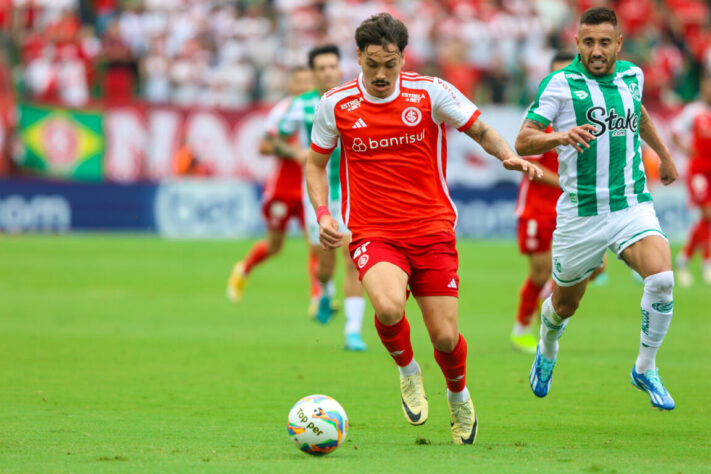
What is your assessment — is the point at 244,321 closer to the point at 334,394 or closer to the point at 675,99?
the point at 334,394

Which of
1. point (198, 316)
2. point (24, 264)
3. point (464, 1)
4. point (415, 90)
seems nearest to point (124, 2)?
point (464, 1)

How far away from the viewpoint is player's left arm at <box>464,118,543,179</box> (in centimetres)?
641

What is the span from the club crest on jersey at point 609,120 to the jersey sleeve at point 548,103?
0.70ft

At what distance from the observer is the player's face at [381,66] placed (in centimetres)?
663

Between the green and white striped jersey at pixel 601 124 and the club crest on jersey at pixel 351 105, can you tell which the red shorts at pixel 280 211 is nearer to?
the green and white striped jersey at pixel 601 124

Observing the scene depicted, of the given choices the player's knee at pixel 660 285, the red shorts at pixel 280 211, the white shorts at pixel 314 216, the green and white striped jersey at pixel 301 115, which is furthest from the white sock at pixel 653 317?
the red shorts at pixel 280 211

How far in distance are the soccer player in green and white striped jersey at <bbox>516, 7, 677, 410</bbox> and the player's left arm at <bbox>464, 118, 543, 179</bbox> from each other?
471 mm

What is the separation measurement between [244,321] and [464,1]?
18.2m

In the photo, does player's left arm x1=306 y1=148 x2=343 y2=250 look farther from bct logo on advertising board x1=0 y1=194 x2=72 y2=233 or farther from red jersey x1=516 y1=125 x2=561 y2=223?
bct logo on advertising board x1=0 y1=194 x2=72 y2=233

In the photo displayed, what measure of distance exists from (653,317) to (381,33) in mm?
2577

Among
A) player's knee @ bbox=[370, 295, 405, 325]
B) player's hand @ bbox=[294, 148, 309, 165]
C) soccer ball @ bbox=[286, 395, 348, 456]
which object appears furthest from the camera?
player's hand @ bbox=[294, 148, 309, 165]

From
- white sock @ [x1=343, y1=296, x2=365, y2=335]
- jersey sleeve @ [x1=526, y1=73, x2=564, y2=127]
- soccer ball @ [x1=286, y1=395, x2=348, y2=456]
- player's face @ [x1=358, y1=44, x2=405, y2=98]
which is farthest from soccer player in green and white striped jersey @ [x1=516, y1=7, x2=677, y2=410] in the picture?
white sock @ [x1=343, y1=296, x2=365, y2=335]

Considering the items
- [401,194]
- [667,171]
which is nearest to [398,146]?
[401,194]

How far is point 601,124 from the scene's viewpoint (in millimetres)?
7375
